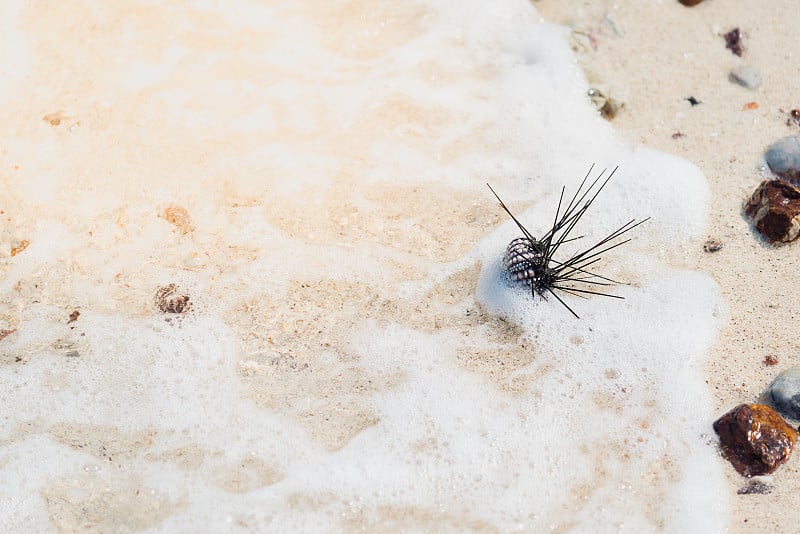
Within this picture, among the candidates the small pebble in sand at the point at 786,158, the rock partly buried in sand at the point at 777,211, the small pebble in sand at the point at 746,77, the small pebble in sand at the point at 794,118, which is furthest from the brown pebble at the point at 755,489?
the small pebble in sand at the point at 746,77

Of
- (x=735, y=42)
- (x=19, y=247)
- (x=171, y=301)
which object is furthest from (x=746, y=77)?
(x=19, y=247)

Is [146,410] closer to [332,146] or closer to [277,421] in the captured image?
[277,421]

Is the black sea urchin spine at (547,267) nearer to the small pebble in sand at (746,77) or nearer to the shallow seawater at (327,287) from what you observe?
the shallow seawater at (327,287)

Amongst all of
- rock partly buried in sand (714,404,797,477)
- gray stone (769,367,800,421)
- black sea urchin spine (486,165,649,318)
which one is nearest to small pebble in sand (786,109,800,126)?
black sea urchin spine (486,165,649,318)

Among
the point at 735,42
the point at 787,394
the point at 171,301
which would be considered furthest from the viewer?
the point at 735,42

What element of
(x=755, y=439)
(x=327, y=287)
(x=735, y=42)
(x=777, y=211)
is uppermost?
(x=735, y=42)

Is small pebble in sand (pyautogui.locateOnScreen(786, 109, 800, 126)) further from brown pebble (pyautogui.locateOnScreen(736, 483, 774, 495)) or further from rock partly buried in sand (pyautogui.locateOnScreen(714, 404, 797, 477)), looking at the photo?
brown pebble (pyautogui.locateOnScreen(736, 483, 774, 495))

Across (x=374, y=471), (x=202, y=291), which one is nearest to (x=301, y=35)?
(x=202, y=291)

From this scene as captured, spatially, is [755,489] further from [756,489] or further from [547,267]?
[547,267]
